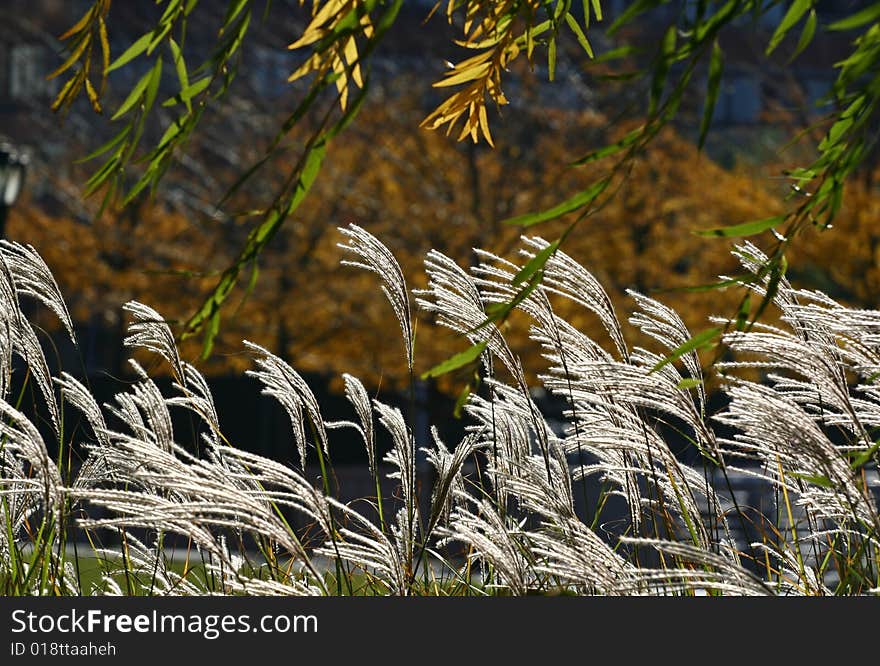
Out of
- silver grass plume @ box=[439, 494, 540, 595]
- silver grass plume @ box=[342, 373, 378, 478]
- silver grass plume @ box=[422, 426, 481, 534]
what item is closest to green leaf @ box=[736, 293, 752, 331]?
silver grass plume @ box=[439, 494, 540, 595]

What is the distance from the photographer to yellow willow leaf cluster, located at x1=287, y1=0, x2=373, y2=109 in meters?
2.13

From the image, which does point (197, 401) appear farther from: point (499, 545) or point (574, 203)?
point (574, 203)

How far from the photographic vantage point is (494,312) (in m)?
2.17

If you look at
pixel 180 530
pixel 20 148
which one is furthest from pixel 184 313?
pixel 180 530

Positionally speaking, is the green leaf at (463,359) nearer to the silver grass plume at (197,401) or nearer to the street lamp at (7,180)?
the silver grass plume at (197,401)

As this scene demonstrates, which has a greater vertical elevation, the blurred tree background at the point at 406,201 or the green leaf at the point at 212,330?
Answer: the blurred tree background at the point at 406,201

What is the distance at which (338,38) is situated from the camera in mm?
2135

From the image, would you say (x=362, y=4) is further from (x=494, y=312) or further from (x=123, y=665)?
(x=123, y=665)

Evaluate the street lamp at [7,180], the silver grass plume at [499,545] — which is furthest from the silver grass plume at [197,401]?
the street lamp at [7,180]

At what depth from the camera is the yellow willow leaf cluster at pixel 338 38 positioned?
7.00ft

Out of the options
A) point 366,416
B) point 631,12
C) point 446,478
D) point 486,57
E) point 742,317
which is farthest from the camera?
point 366,416

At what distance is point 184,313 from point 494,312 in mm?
18362

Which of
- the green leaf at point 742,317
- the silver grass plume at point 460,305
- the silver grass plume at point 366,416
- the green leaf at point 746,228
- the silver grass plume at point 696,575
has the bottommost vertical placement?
the silver grass plume at point 696,575

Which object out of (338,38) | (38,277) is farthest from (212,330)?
(38,277)
